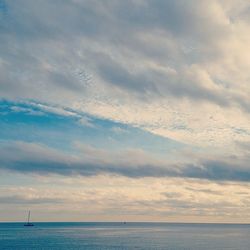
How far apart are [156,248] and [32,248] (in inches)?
2664

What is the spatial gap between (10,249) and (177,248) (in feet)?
296

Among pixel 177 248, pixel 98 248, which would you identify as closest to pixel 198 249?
pixel 177 248

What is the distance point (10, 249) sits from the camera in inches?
7347

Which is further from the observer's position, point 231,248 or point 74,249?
point 231,248

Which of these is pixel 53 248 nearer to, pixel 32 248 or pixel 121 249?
pixel 32 248

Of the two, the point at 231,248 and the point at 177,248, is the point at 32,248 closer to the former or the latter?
the point at 177,248

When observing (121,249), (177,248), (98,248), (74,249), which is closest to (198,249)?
(177,248)

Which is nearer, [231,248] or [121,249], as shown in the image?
[121,249]

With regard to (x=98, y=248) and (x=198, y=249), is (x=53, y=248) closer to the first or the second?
(x=98, y=248)

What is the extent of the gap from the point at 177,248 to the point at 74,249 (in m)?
56.0

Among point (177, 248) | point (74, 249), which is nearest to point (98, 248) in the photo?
point (74, 249)

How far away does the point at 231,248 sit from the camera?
19638 cm

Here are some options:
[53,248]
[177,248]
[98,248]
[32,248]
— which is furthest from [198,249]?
[32,248]

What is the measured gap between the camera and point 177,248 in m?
192
